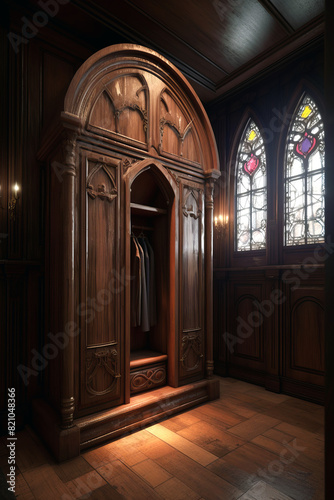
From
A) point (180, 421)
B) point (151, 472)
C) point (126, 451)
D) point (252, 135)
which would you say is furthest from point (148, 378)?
point (252, 135)

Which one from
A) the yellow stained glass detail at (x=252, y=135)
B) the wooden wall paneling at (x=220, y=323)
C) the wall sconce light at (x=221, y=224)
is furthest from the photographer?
the wall sconce light at (x=221, y=224)

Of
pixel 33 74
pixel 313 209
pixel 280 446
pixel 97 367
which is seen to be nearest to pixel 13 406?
pixel 97 367

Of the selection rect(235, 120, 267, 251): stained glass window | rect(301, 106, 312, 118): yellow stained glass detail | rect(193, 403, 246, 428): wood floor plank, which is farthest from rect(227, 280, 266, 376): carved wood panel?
rect(301, 106, 312, 118): yellow stained glass detail

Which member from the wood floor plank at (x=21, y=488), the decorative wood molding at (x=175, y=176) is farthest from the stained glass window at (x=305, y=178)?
the wood floor plank at (x=21, y=488)

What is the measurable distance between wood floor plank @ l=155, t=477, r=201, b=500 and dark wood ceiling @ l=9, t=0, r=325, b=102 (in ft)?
12.7

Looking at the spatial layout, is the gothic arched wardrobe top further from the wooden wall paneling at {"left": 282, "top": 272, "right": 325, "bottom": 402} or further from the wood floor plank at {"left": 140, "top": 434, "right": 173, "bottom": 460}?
the wood floor plank at {"left": 140, "top": 434, "right": 173, "bottom": 460}

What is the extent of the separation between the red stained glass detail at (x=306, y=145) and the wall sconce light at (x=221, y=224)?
3.97 ft

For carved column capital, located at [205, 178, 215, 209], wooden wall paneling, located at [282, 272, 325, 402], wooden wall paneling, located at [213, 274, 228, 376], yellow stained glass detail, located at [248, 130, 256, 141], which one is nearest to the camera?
wooden wall paneling, located at [282, 272, 325, 402]

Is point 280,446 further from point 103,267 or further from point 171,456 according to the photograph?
point 103,267

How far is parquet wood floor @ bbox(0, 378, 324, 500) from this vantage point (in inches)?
73.7

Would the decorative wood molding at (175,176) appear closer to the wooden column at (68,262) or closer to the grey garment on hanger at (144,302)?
the grey garment on hanger at (144,302)

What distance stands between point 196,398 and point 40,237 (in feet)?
7.30

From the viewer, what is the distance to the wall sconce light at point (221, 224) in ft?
13.8

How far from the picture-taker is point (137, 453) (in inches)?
89.5
